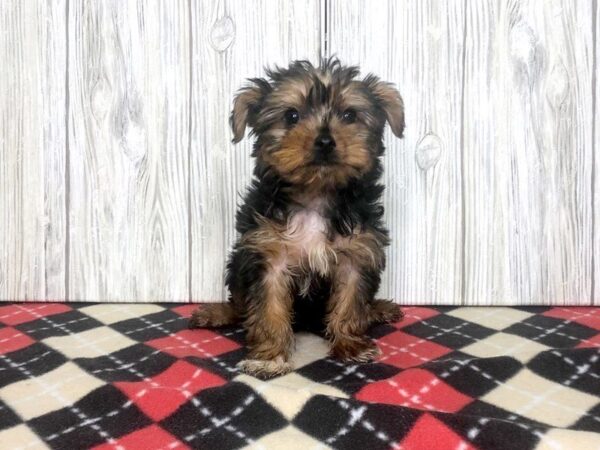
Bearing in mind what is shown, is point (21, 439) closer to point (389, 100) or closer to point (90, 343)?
point (90, 343)

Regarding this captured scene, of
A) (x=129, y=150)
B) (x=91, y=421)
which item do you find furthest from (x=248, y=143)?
(x=91, y=421)

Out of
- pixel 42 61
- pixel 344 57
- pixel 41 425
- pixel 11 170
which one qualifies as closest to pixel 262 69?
pixel 344 57

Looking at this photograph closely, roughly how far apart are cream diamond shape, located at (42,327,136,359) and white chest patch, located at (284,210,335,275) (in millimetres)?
814

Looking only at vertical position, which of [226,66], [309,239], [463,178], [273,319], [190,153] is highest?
[226,66]

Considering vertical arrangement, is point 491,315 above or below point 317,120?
below

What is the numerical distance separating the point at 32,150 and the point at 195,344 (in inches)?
51.7

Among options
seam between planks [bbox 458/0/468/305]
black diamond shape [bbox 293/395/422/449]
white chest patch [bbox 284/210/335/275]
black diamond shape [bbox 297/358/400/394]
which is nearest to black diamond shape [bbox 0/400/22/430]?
black diamond shape [bbox 293/395/422/449]

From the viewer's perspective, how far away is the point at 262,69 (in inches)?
107

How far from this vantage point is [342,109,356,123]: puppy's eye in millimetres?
2160

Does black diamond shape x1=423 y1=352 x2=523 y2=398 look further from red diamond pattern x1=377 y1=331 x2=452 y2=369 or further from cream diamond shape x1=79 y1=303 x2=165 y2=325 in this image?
cream diamond shape x1=79 y1=303 x2=165 y2=325

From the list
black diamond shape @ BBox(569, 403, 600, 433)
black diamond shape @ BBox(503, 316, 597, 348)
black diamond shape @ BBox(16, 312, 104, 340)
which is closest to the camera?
black diamond shape @ BBox(569, 403, 600, 433)

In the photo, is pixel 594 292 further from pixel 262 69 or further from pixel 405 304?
pixel 262 69

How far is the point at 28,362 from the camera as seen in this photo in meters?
2.09

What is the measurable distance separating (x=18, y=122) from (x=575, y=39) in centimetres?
273
